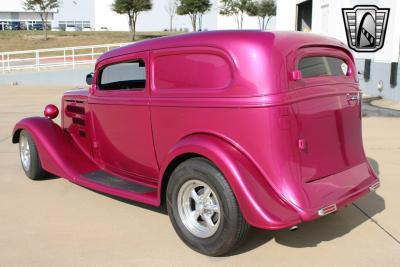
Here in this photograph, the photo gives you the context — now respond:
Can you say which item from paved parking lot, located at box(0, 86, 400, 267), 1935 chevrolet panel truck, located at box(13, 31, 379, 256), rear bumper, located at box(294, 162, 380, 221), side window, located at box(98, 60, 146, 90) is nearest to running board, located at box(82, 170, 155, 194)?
1935 chevrolet panel truck, located at box(13, 31, 379, 256)

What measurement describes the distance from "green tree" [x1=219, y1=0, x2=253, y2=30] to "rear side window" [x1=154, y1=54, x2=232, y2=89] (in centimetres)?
4579

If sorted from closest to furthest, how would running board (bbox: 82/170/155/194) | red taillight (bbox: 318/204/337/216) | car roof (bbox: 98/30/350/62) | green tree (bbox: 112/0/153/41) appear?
red taillight (bbox: 318/204/337/216), car roof (bbox: 98/30/350/62), running board (bbox: 82/170/155/194), green tree (bbox: 112/0/153/41)

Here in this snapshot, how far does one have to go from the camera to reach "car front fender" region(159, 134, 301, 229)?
124 inches

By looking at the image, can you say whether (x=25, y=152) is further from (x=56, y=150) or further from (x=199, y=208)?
(x=199, y=208)

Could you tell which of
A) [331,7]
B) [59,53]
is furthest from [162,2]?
[331,7]

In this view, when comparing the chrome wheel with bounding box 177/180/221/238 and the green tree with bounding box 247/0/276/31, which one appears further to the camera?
the green tree with bounding box 247/0/276/31

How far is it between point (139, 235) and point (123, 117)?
1.10 metres

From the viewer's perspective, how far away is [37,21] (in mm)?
88375

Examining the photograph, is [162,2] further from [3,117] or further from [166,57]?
[166,57]

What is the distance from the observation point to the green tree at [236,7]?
48.0 m

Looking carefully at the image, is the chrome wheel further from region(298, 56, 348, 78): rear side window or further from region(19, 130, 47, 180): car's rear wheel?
region(19, 130, 47, 180): car's rear wheel

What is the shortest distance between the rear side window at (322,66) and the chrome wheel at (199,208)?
3.82 ft

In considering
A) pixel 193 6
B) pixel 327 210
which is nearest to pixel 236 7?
pixel 193 6

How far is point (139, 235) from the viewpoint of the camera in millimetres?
3963
